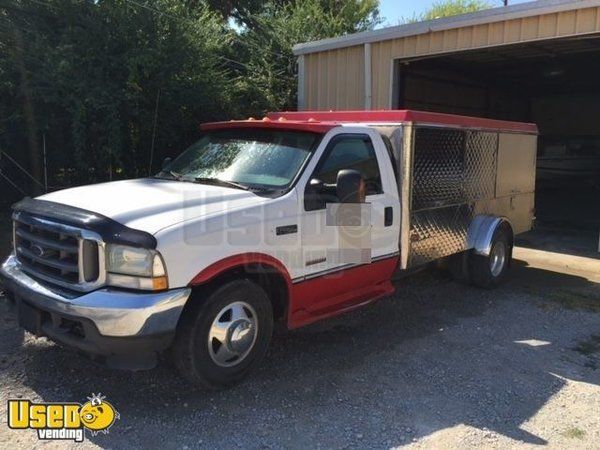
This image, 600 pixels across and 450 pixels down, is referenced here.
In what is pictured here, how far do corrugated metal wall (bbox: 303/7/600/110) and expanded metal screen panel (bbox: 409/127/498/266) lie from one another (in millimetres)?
2447

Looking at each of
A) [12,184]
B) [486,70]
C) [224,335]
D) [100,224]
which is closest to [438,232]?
[224,335]

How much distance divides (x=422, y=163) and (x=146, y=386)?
132 inches

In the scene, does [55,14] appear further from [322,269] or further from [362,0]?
[362,0]

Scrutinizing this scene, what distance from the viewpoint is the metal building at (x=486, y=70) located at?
8438 mm

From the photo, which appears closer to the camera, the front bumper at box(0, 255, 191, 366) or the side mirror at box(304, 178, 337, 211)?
the front bumper at box(0, 255, 191, 366)

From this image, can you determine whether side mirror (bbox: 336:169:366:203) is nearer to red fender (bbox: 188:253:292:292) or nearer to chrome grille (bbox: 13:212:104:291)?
red fender (bbox: 188:253:292:292)

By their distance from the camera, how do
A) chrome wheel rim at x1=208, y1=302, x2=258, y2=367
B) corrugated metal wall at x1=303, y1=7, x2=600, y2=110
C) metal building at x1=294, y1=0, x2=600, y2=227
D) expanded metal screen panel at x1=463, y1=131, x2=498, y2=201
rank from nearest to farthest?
chrome wheel rim at x1=208, y1=302, x2=258, y2=367
expanded metal screen panel at x1=463, y1=131, x2=498, y2=201
corrugated metal wall at x1=303, y1=7, x2=600, y2=110
metal building at x1=294, y1=0, x2=600, y2=227

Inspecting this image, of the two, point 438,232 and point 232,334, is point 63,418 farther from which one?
point 438,232

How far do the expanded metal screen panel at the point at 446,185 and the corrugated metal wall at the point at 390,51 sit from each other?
245cm

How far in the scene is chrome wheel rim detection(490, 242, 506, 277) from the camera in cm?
709

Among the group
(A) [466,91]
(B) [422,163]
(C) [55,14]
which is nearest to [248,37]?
(A) [466,91]

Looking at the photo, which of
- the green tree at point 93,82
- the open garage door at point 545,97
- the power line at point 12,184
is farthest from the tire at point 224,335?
the open garage door at point 545,97

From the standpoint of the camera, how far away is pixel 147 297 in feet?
11.5

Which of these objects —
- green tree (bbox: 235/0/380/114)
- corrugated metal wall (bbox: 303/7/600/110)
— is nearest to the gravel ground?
corrugated metal wall (bbox: 303/7/600/110)
